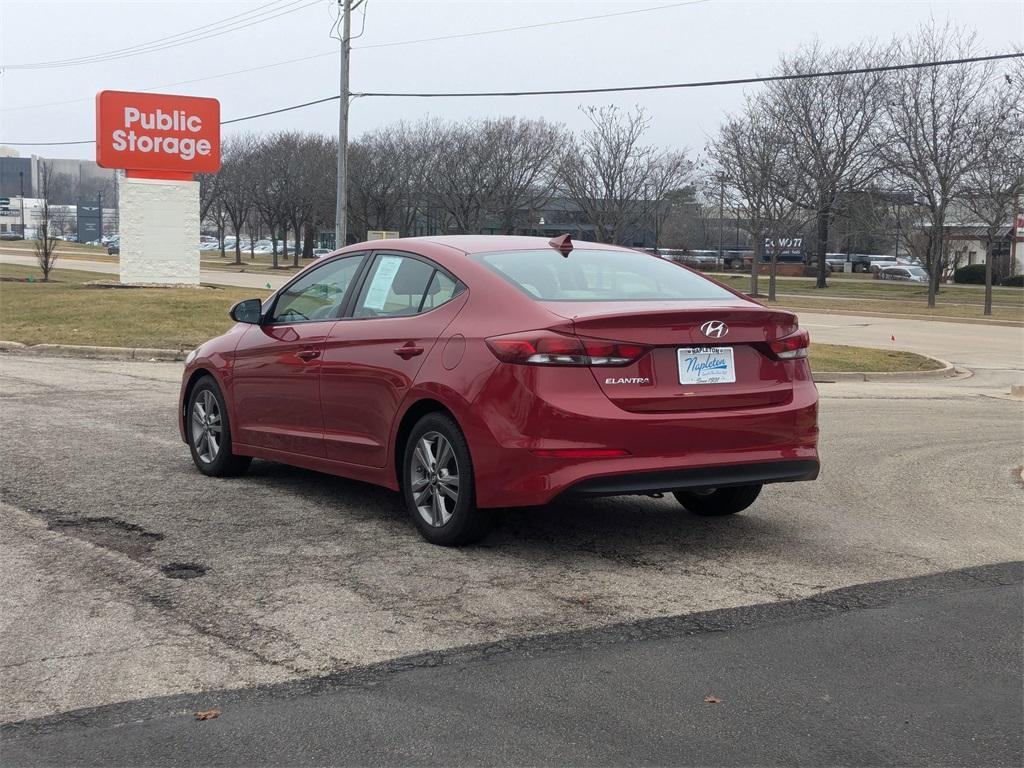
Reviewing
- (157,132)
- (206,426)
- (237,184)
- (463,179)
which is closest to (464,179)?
(463,179)

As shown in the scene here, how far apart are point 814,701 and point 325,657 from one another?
1.77 metres

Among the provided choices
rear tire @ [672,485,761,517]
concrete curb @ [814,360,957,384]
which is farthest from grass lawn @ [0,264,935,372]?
rear tire @ [672,485,761,517]

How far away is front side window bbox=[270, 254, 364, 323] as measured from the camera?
7.20 meters

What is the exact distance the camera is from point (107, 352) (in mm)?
18453

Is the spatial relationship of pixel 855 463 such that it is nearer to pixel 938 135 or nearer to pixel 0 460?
pixel 0 460

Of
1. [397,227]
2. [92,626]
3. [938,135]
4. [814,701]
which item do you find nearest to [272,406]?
[92,626]

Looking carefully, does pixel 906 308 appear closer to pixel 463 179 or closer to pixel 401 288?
pixel 463 179

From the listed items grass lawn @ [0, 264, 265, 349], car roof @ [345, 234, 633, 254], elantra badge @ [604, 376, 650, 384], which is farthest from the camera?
grass lawn @ [0, 264, 265, 349]

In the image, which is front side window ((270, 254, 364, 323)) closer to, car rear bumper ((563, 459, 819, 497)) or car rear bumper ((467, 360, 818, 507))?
car rear bumper ((467, 360, 818, 507))

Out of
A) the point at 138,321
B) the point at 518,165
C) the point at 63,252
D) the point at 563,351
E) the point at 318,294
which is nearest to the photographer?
the point at 563,351

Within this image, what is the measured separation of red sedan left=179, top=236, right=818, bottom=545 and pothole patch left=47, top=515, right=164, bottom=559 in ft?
3.78

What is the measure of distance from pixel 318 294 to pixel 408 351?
1402mm

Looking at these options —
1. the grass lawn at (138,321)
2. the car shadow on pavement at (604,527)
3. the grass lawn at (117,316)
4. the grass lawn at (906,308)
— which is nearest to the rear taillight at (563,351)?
the car shadow on pavement at (604,527)

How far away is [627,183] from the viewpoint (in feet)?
189
